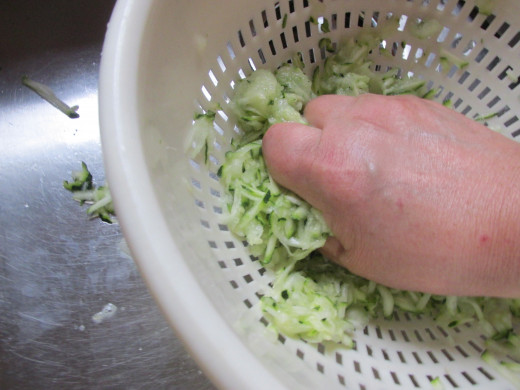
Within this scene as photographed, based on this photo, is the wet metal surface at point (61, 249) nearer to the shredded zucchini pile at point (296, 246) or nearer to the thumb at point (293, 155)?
the shredded zucchini pile at point (296, 246)

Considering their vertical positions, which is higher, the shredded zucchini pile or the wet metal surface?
the shredded zucchini pile

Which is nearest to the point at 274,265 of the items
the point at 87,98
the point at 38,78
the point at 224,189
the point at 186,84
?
the point at 224,189

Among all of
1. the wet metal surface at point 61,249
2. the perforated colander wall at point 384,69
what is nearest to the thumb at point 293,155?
the perforated colander wall at point 384,69

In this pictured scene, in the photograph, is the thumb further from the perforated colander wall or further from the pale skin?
the perforated colander wall

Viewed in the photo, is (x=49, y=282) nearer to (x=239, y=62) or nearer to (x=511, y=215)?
(x=239, y=62)

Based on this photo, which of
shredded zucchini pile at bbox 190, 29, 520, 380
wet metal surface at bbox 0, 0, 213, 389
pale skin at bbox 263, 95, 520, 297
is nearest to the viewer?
pale skin at bbox 263, 95, 520, 297

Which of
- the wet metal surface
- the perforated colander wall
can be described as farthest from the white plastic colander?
the wet metal surface
